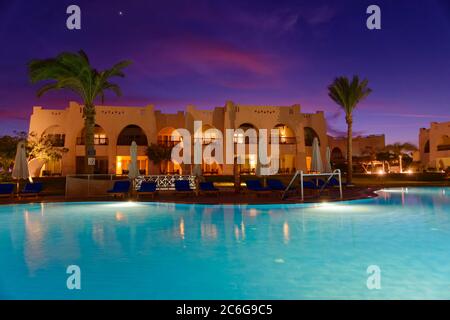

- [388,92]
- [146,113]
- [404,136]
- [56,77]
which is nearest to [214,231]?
[56,77]

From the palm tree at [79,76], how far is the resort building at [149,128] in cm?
1628

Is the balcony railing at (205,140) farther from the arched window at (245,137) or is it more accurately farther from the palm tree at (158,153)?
the palm tree at (158,153)

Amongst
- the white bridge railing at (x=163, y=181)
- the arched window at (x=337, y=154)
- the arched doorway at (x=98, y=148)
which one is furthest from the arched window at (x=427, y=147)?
the white bridge railing at (x=163, y=181)

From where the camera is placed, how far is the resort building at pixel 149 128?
1419 inches

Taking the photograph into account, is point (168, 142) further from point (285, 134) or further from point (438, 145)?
point (438, 145)

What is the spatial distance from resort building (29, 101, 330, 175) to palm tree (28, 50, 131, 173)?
53.4 ft

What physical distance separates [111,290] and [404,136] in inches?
2456

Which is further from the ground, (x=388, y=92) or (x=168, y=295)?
(x=388, y=92)

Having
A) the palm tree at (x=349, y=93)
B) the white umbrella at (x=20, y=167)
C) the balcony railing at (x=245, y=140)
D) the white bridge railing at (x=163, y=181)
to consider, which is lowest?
the white bridge railing at (x=163, y=181)

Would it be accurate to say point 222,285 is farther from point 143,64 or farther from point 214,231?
point 143,64

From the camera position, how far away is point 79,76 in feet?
59.6

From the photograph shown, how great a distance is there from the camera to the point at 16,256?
6312 mm

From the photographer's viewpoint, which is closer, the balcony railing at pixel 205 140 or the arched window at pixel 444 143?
the balcony railing at pixel 205 140

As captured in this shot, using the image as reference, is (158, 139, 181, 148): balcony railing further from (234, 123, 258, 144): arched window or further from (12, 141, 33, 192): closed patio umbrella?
(12, 141, 33, 192): closed patio umbrella
